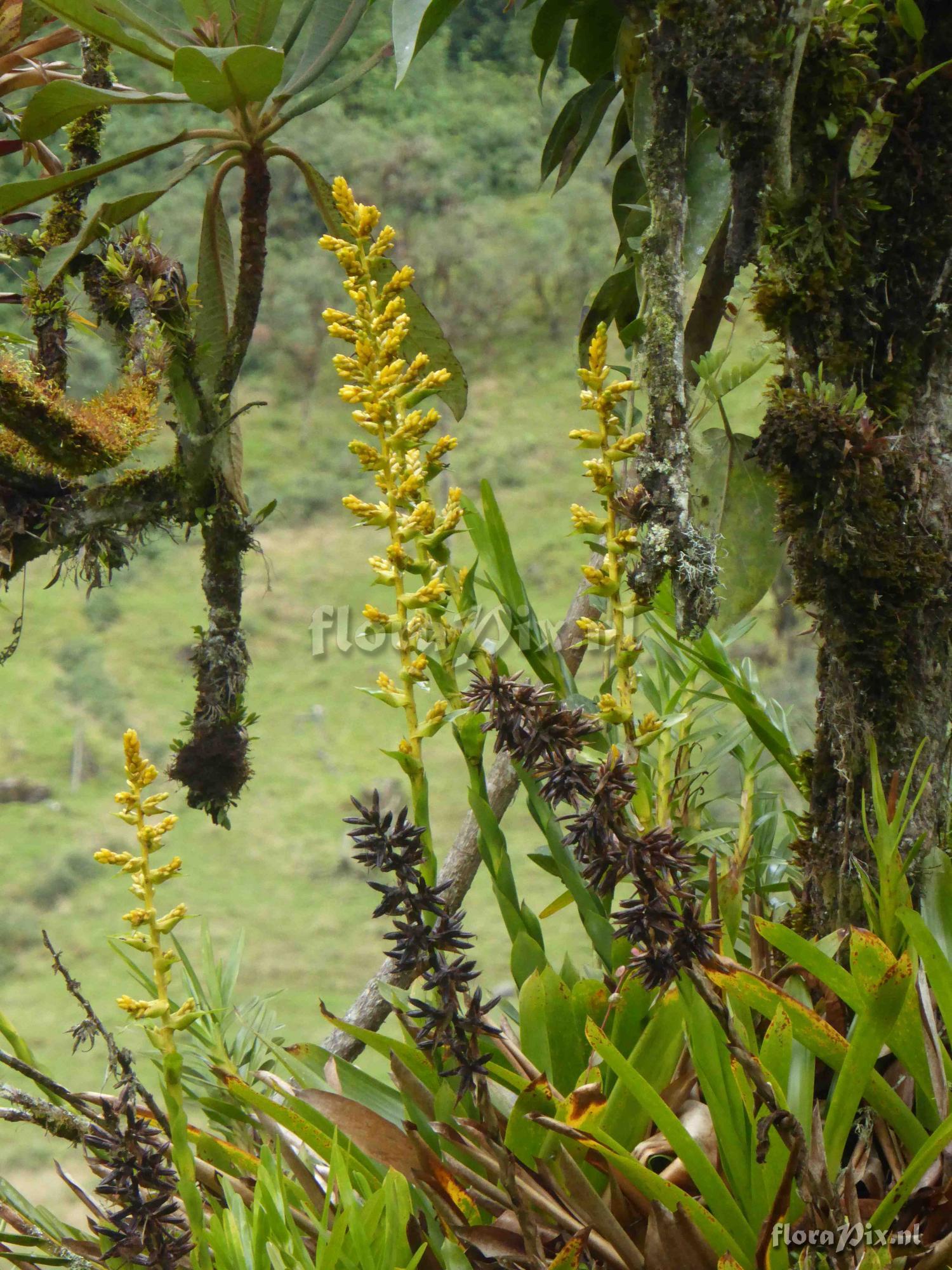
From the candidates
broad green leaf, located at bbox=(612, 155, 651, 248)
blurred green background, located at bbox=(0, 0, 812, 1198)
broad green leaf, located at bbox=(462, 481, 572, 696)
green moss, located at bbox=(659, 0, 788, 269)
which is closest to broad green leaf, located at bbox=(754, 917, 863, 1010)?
broad green leaf, located at bbox=(462, 481, 572, 696)

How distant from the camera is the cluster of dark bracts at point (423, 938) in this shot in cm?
47

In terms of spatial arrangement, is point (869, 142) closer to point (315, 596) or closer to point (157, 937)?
point (157, 937)

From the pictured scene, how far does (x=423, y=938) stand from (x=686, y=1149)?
0.18 m

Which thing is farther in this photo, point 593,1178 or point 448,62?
point 448,62

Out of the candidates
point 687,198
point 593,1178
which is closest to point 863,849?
point 593,1178

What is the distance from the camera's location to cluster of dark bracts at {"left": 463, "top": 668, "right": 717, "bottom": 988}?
1.51ft

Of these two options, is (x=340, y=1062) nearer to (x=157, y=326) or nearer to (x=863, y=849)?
(x=863, y=849)

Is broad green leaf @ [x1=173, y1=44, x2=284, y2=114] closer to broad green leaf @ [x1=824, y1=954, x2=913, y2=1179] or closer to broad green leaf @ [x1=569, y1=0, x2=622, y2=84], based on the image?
broad green leaf @ [x1=569, y1=0, x2=622, y2=84]

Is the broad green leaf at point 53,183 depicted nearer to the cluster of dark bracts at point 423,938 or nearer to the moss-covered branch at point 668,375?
the moss-covered branch at point 668,375

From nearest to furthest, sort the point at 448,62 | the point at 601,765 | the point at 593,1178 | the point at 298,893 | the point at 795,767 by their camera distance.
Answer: the point at 601,765
the point at 593,1178
the point at 795,767
the point at 298,893
the point at 448,62

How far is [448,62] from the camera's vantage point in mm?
6168

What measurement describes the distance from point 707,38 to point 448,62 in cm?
629

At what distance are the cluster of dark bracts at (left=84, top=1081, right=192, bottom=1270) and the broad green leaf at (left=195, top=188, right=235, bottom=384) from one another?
0.65m

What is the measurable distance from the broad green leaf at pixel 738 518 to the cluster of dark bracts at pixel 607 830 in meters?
0.42
